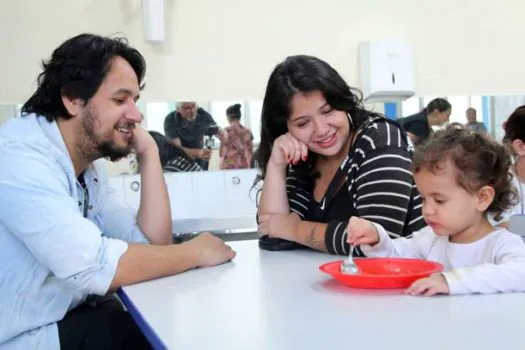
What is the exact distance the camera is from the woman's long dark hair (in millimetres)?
1777

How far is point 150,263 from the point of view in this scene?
55.4 inches

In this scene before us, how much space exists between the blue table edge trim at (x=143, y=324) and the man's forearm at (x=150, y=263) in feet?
0.12

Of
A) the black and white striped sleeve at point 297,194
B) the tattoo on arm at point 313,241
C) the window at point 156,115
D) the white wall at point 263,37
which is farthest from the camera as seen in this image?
the window at point 156,115

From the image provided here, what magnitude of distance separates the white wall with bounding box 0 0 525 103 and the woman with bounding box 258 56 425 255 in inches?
53.0

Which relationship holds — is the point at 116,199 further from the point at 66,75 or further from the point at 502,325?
the point at 502,325

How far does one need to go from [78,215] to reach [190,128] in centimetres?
200

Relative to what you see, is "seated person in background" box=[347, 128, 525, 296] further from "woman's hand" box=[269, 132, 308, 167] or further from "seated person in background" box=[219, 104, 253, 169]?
"seated person in background" box=[219, 104, 253, 169]

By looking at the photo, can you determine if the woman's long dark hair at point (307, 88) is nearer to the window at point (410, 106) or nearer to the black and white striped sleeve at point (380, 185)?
the black and white striped sleeve at point (380, 185)

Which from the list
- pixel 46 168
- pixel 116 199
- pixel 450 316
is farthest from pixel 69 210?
pixel 450 316

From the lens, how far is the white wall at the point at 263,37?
3102mm

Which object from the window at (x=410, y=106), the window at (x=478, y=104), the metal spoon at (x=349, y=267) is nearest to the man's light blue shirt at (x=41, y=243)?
→ the metal spoon at (x=349, y=267)

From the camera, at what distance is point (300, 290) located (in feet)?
3.97

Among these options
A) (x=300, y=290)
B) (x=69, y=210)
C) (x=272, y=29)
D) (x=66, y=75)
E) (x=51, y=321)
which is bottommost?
(x=51, y=321)

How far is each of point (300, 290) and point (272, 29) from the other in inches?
95.0
